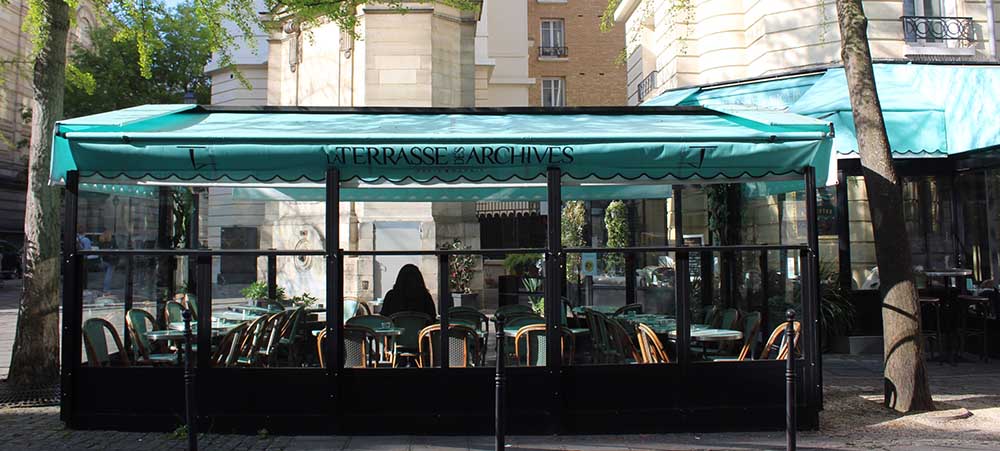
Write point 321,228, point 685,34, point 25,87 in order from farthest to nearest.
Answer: point 25,87
point 685,34
point 321,228

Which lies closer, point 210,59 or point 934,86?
point 934,86

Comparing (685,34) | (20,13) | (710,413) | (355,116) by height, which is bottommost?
(710,413)

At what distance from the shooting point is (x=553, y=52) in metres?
40.0

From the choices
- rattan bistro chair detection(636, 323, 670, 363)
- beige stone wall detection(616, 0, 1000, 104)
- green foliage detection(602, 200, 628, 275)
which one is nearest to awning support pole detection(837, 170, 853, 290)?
beige stone wall detection(616, 0, 1000, 104)

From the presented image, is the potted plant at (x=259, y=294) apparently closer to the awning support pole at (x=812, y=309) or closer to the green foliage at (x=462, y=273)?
the green foliage at (x=462, y=273)

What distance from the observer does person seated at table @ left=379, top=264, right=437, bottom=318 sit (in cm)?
881

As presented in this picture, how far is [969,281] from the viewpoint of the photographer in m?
12.2

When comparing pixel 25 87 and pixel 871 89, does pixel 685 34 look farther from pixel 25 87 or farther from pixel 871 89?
pixel 25 87

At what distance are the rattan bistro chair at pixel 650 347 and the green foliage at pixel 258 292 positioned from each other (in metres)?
3.88

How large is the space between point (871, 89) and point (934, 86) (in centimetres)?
434

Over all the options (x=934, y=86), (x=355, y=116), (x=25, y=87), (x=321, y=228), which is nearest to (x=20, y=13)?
(x=25, y=87)

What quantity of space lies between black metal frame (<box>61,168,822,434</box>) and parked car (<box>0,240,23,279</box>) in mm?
A: 30756

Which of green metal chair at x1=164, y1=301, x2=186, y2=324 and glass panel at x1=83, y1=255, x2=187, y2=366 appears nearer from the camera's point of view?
glass panel at x1=83, y1=255, x2=187, y2=366

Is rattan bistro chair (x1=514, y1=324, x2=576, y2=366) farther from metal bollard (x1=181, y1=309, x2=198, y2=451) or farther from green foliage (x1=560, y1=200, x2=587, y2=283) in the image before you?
green foliage (x1=560, y1=200, x2=587, y2=283)
